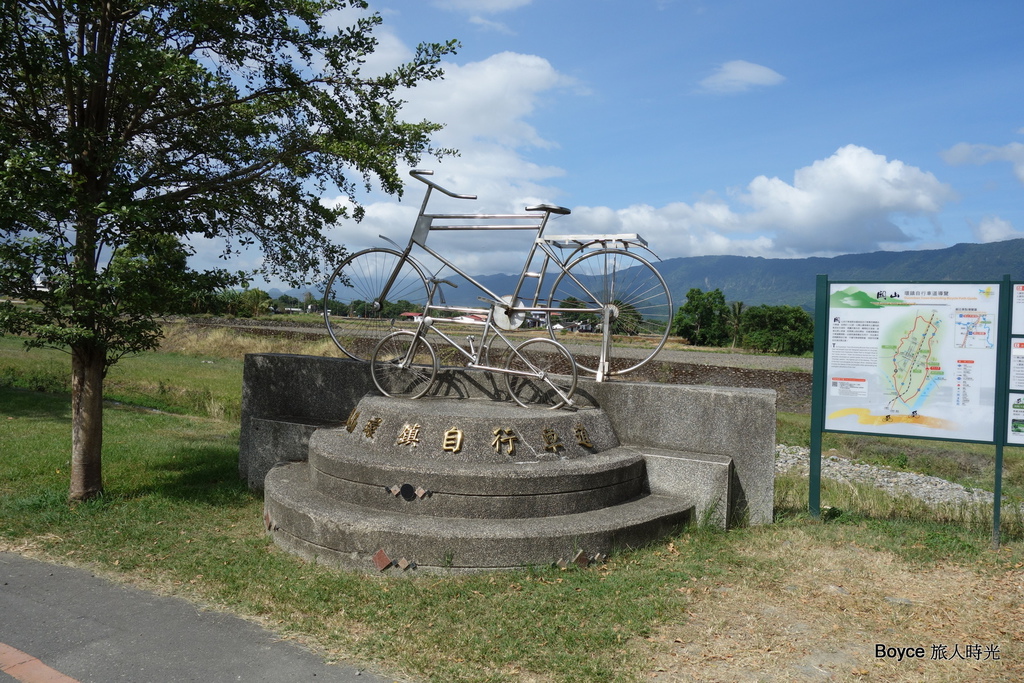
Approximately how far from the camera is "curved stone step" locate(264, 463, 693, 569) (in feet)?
17.9

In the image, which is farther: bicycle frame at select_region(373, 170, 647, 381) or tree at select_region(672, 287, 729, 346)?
tree at select_region(672, 287, 729, 346)

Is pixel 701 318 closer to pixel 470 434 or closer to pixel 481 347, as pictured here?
pixel 481 347

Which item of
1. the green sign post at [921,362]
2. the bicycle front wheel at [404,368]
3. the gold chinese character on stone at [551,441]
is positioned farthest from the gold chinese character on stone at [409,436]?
the green sign post at [921,362]

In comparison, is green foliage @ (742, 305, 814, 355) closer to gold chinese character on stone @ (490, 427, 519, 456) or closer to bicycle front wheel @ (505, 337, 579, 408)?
bicycle front wheel @ (505, 337, 579, 408)

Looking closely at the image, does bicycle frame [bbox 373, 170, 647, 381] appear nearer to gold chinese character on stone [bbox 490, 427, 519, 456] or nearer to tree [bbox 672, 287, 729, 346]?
gold chinese character on stone [bbox 490, 427, 519, 456]

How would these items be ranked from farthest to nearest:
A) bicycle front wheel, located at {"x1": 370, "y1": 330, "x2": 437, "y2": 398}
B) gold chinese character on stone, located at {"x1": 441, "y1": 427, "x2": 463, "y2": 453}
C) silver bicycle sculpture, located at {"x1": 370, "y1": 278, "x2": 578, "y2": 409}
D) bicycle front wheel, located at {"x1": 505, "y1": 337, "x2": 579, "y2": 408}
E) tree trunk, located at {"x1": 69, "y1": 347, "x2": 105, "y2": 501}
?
bicycle front wheel, located at {"x1": 370, "y1": 330, "x2": 437, "y2": 398}, tree trunk, located at {"x1": 69, "y1": 347, "x2": 105, "y2": 501}, silver bicycle sculpture, located at {"x1": 370, "y1": 278, "x2": 578, "y2": 409}, bicycle front wheel, located at {"x1": 505, "y1": 337, "x2": 579, "y2": 408}, gold chinese character on stone, located at {"x1": 441, "y1": 427, "x2": 463, "y2": 453}

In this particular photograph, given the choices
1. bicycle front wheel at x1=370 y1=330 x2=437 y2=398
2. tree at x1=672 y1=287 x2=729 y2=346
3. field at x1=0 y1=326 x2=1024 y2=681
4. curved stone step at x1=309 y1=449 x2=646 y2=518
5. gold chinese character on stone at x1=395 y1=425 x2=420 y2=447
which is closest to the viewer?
field at x1=0 y1=326 x2=1024 y2=681

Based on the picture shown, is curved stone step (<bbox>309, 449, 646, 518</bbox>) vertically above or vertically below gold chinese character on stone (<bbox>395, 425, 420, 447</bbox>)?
below

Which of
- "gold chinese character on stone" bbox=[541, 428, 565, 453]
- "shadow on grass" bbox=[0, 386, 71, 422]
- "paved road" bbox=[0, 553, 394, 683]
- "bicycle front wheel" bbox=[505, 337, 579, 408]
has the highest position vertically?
"bicycle front wheel" bbox=[505, 337, 579, 408]

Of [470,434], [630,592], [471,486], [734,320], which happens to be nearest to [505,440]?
[470,434]

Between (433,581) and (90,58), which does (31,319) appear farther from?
(433,581)

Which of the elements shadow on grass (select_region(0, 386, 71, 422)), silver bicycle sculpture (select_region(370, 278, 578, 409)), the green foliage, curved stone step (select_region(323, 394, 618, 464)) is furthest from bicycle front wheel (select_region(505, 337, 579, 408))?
the green foliage

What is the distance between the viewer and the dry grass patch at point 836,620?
4.05 metres

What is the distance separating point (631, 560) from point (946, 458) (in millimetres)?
12079
